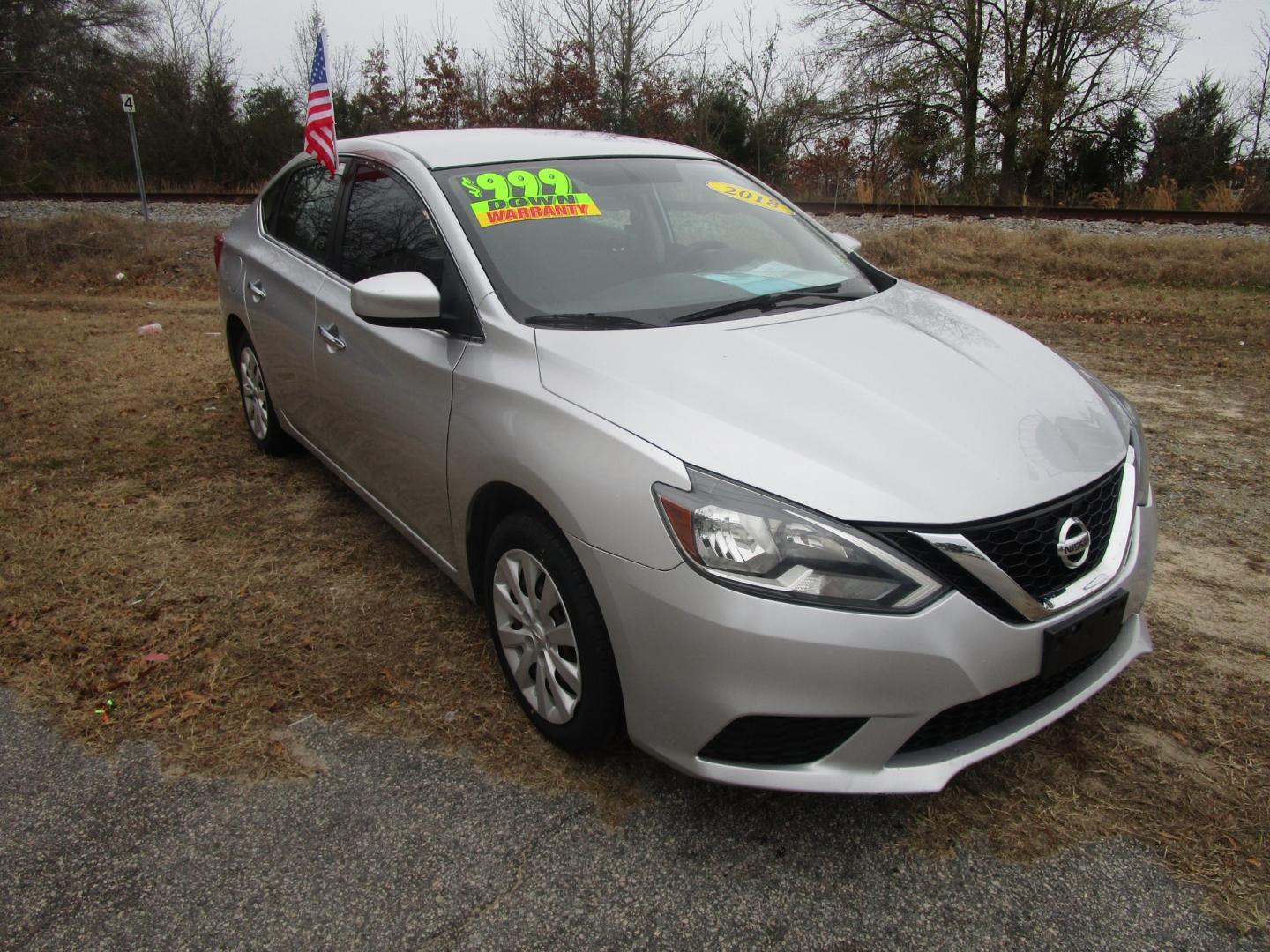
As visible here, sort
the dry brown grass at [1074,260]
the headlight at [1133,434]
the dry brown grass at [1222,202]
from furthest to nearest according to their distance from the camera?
the dry brown grass at [1222,202], the dry brown grass at [1074,260], the headlight at [1133,434]

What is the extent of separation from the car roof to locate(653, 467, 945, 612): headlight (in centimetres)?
179

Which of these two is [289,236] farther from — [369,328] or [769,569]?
[769,569]

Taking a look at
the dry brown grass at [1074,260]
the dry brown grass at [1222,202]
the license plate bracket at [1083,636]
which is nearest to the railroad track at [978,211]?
the dry brown grass at [1222,202]

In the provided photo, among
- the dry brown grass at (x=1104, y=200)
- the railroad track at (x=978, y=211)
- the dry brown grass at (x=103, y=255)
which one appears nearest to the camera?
the dry brown grass at (x=103, y=255)

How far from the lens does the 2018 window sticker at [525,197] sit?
297 centimetres

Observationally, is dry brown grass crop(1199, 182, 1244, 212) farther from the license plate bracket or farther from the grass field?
the license plate bracket

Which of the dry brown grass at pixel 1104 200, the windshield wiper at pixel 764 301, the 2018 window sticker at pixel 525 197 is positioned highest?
the 2018 window sticker at pixel 525 197

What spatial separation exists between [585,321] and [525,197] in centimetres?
64

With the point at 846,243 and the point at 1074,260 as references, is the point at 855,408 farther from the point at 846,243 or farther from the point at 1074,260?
the point at 1074,260

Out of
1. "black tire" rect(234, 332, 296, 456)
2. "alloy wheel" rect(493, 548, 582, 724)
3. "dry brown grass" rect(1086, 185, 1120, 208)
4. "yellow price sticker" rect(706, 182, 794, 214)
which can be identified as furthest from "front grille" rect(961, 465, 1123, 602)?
"dry brown grass" rect(1086, 185, 1120, 208)

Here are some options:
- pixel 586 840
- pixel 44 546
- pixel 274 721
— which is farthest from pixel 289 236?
pixel 586 840

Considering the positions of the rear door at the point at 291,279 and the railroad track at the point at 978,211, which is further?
the railroad track at the point at 978,211

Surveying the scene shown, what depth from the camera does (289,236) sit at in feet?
13.5

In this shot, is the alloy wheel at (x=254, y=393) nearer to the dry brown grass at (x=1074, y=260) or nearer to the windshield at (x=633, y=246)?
the windshield at (x=633, y=246)
